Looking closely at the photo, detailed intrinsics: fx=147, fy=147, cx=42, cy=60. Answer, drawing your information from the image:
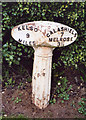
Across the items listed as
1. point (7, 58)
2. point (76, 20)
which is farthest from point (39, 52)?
point (76, 20)

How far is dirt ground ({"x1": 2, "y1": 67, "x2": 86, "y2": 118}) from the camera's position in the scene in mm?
2635

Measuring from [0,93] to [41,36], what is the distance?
5.36 feet

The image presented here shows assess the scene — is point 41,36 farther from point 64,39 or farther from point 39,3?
point 39,3

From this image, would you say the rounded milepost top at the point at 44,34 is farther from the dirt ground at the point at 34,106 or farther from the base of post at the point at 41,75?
the dirt ground at the point at 34,106

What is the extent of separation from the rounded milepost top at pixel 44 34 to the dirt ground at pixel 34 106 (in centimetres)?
119

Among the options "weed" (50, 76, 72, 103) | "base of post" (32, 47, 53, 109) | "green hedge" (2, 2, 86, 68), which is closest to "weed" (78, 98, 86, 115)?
"weed" (50, 76, 72, 103)

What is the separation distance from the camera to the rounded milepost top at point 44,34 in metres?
2.26

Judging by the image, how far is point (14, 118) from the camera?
2.54 metres

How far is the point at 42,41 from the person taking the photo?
2.29 m

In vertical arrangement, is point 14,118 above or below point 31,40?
below

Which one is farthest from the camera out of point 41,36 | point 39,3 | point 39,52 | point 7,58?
point 7,58

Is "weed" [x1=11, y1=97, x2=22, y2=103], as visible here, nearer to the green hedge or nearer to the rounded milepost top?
the green hedge

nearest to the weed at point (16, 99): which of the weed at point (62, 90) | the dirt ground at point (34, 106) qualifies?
the dirt ground at point (34, 106)

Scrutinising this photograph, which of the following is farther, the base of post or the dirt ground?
the dirt ground
